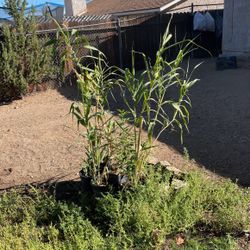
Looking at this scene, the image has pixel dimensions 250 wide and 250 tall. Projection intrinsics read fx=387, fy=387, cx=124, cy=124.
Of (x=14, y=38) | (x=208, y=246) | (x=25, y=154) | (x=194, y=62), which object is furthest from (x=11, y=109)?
(x=194, y=62)

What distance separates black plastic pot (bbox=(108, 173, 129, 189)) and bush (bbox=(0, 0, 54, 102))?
5.82m

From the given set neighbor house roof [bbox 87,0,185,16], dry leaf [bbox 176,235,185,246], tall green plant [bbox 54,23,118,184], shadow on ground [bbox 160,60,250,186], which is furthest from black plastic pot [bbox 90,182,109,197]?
neighbor house roof [bbox 87,0,185,16]

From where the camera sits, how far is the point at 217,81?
999 centimetres

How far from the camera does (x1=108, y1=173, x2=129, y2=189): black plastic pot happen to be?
3666mm

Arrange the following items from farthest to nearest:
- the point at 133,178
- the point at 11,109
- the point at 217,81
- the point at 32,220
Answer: the point at 217,81 → the point at 11,109 → the point at 133,178 → the point at 32,220

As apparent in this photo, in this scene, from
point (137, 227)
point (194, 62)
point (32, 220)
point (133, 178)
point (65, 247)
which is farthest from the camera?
point (194, 62)

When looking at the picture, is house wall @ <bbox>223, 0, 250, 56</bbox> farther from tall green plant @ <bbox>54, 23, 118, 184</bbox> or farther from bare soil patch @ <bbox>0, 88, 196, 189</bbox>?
tall green plant @ <bbox>54, 23, 118, 184</bbox>

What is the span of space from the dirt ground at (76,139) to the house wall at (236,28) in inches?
120

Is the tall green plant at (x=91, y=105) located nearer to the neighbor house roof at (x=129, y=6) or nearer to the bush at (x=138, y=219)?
the bush at (x=138, y=219)

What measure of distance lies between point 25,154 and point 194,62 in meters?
9.63

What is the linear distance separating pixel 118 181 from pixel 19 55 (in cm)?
623

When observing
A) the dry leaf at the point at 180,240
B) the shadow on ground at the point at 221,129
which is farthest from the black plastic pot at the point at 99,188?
the shadow on ground at the point at 221,129

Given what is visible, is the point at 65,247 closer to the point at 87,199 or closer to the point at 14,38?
the point at 87,199

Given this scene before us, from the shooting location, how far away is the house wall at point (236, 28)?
11648 mm
